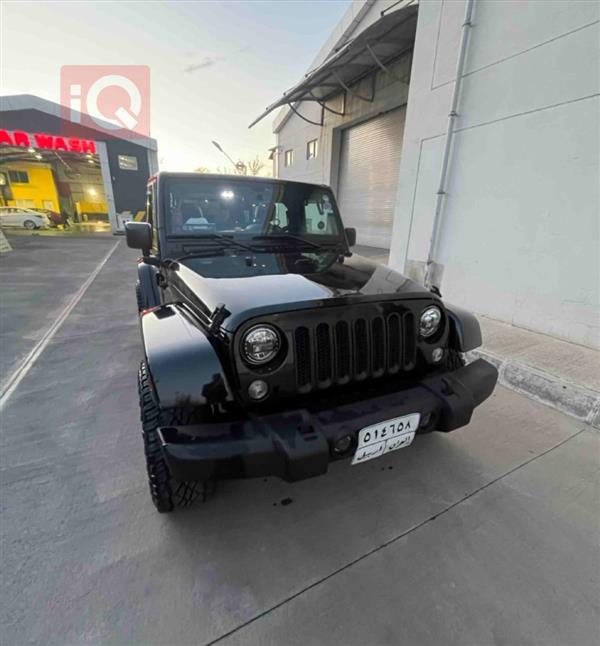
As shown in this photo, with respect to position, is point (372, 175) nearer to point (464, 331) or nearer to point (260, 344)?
point (464, 331)

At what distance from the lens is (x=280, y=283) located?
1713 mm

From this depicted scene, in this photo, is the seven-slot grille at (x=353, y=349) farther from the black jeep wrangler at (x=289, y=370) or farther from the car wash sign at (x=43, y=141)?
the car wash sign at (x=43, y=141)

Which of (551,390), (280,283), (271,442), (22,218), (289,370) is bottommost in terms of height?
(551,390)

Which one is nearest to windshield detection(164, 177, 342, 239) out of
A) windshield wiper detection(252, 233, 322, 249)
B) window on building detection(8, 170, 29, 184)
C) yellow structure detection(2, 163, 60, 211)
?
windshield wiper detection(252, 233, 322, 249)

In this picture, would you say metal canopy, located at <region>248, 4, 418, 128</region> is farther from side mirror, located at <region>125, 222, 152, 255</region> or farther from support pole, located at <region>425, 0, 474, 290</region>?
side mirror, located at <region>125, 222, 152, 255</region>

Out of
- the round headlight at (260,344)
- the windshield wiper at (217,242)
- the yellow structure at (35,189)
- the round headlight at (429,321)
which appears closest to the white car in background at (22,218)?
the yellow structure at (35,189)

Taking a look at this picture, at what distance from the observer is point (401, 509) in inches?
68.7

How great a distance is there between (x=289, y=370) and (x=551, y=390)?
249 cm

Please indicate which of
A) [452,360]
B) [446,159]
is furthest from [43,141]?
[452,360]

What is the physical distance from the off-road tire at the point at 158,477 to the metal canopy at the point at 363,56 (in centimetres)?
745

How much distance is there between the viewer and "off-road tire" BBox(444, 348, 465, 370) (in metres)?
1.95

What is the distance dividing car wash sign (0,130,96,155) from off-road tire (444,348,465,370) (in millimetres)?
22689

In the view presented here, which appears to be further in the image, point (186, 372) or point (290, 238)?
point (290, 238)

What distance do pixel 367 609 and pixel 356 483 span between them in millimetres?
662
